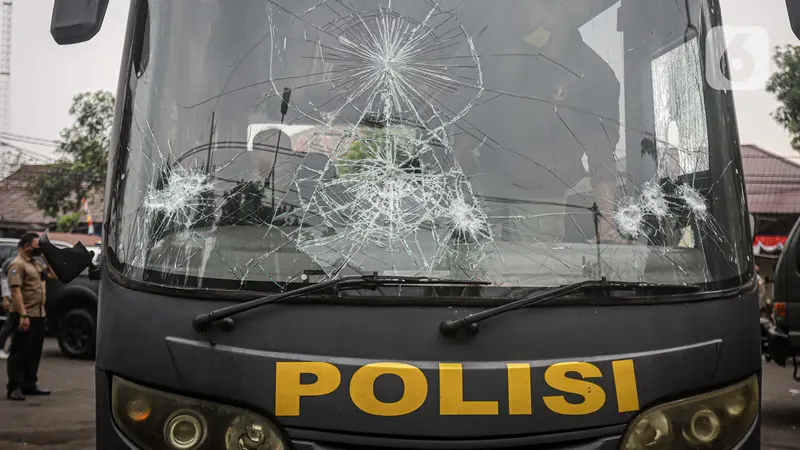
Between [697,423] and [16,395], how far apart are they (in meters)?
7.42

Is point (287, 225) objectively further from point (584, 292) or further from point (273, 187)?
point (584, 292)

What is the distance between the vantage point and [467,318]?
2.24 m

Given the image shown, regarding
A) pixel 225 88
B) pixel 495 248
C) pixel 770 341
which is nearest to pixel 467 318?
pixel 495 248

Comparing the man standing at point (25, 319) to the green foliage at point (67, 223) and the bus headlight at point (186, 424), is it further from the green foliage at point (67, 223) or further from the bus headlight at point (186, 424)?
the green foliage at point (67, 223)

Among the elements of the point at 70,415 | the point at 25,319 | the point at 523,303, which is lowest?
the point at 70,415

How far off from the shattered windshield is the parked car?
9.42m

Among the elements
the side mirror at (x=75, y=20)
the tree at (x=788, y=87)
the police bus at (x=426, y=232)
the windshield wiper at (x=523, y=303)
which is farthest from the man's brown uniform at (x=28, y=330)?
the tree at (x=788, y=87)

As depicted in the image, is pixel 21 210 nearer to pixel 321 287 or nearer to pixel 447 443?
pixel 321 287

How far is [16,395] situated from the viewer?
820 cm

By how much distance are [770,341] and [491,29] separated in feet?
21.6

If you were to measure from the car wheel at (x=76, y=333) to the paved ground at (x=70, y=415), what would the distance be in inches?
31.3

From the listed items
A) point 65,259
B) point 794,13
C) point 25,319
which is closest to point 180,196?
point 65,259

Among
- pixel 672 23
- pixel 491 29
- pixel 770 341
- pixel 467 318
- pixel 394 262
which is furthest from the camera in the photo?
pixel 770 341

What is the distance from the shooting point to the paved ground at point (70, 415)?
21.5ft
